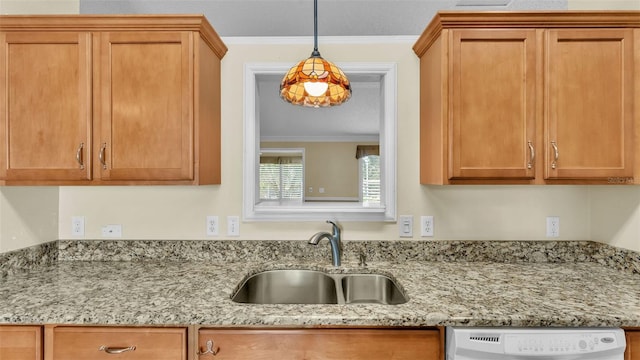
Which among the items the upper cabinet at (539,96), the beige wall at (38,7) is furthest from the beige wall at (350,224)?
the beige wall at (38,7)

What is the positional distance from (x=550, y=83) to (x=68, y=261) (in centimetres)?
270

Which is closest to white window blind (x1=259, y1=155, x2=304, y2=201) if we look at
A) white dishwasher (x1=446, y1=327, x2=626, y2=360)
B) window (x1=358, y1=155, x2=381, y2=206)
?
window (x1=358, y1=155, x2=381, y2=206)

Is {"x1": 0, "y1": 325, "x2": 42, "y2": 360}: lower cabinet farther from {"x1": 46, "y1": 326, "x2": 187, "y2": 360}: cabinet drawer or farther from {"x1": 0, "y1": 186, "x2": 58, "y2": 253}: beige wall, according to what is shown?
{"x1": 0, "y1": 186, "x2": 58, "y2": 253}: beige wall

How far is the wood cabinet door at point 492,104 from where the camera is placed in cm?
160

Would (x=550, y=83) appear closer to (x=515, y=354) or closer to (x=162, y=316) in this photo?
(x=515, y=354)

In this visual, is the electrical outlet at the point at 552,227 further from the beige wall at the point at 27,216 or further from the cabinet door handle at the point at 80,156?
the beige wall at the point at 27,216

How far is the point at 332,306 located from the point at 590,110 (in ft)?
4.89

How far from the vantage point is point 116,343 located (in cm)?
125

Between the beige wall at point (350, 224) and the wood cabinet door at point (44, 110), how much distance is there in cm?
39

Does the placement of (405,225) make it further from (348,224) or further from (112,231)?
(112,231)

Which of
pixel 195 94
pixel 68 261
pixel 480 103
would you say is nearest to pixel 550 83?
pixel 480 103

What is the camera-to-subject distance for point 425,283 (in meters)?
1.55

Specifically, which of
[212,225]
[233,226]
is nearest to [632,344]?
[233,226]

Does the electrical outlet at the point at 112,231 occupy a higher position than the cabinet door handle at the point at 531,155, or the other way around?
the cabinet door handle at the point at 531,155
